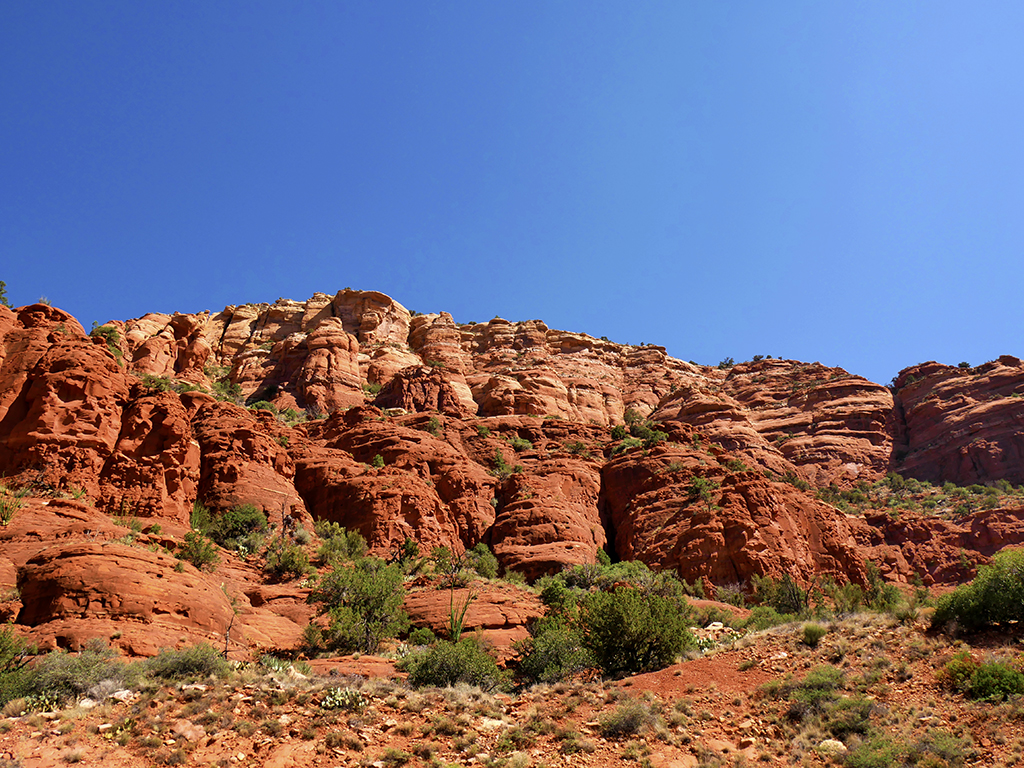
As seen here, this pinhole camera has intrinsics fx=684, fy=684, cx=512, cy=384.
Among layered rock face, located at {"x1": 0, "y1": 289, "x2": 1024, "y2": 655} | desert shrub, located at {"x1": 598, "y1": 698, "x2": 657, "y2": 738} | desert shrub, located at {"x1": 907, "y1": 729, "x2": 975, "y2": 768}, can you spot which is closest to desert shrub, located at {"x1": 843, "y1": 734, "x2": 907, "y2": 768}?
desert shrub, located at {"x1": 907, "y1": 729, "x2": 975, "y2": 768}

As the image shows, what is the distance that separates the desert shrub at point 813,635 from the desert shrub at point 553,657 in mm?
5167

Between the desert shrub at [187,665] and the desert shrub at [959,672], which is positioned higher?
the desert shrub at [187,665]

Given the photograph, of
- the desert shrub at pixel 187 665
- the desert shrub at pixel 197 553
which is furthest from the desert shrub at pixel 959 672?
the desert shrub at pixel 197 553

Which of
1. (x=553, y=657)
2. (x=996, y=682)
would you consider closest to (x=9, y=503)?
(x=553, y=657)

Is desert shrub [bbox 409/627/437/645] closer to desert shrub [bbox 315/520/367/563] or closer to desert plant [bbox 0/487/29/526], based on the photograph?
desert shrub [bbox 315/520/367/563]

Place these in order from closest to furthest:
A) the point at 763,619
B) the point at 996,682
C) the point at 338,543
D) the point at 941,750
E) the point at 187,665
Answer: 1. the point at 941,750
2. the point at 996,682
3. the point at 187,665
4. the point at 763,619
5. the point at 338,543

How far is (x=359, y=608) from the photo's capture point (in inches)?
811

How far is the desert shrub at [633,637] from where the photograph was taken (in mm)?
16766

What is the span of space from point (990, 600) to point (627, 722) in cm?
837

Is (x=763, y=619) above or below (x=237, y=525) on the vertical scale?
below

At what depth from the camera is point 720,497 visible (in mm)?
33719

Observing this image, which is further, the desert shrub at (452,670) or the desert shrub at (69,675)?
the desert shrub at (452,670)

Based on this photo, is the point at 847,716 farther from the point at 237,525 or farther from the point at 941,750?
the point at 237,525

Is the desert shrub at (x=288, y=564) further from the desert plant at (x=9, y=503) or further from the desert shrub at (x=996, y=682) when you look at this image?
the desert shrub at (x=996, y=682)
